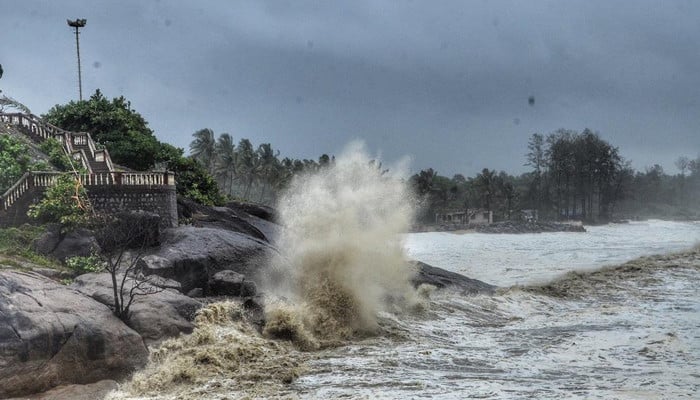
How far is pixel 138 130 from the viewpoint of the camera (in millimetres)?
38938

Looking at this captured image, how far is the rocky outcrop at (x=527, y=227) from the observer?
84.5 m

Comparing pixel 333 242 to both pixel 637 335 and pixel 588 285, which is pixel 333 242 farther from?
pixel 588 285

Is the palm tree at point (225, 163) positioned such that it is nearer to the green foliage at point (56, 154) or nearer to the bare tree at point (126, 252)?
the green foliage at point (56, 154)

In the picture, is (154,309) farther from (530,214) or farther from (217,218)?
(530,214)

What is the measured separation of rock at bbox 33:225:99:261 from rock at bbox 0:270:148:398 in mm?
5436

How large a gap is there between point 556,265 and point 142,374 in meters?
29.9

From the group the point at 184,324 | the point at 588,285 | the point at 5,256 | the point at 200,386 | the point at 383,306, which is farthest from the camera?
the point at 588,285

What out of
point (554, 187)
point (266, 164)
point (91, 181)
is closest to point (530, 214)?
point (554, 187)

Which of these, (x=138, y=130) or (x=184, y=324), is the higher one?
(x=138, y=130)

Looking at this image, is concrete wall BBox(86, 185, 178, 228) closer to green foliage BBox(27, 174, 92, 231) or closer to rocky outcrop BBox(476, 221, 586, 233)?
green foliage BBox(27, 174, 92, 231)

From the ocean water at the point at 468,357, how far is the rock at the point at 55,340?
2.13ft

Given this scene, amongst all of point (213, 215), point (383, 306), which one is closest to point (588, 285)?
point (383, 306)

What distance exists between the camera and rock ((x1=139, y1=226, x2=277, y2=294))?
59.7ft

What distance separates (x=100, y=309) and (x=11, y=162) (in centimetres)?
1265
